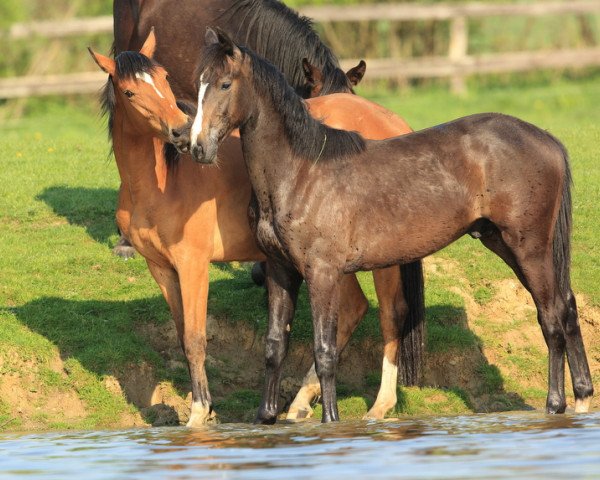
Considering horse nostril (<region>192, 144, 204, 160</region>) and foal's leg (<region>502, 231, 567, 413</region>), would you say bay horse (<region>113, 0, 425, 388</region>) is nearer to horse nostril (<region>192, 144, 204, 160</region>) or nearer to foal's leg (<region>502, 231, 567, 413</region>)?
foal's leg (<region>502, 231, 567, 413</region>)

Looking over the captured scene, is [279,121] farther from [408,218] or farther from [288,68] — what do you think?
[288,68]

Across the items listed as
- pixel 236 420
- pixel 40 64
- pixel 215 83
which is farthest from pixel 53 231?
pixel 40 64

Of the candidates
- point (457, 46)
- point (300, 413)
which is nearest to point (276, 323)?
point (300, 413)

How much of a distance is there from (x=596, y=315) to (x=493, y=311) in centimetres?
78

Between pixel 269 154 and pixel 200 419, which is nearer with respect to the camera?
pixel 269 154

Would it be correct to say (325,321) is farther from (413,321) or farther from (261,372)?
(261,372)

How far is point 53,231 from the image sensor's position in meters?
11.1

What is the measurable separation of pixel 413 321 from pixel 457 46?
12246 mm

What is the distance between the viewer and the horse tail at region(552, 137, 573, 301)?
8.04 meters

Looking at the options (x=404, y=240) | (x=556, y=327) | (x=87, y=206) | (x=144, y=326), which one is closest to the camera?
(x=404, y=240)

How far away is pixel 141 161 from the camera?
26.2ft

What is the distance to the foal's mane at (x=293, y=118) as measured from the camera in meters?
7.51

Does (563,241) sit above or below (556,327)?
above

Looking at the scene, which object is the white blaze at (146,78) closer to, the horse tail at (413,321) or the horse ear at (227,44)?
the horse ear at (227,44)
